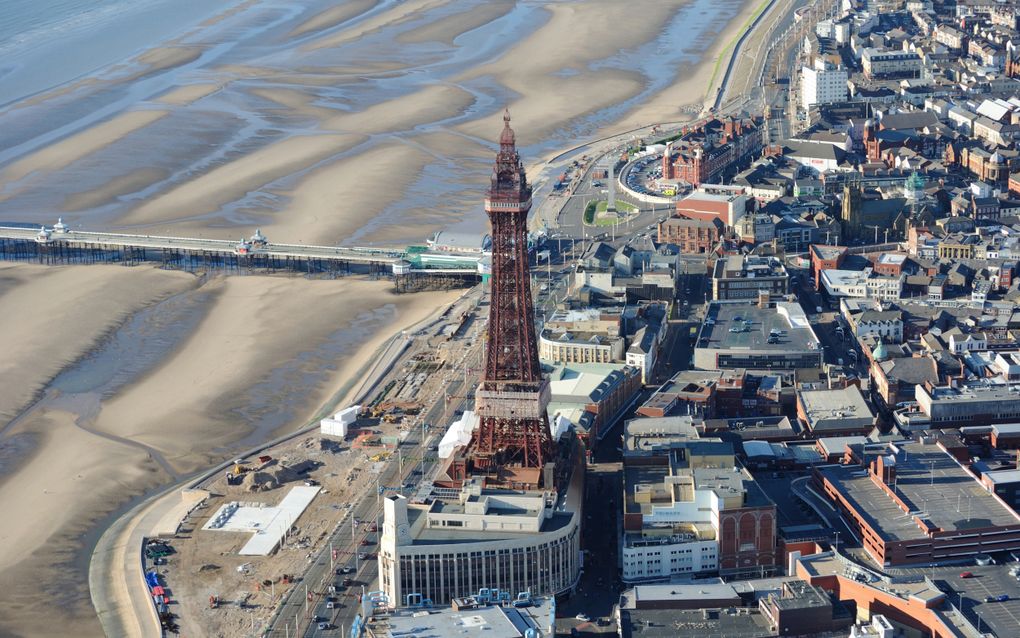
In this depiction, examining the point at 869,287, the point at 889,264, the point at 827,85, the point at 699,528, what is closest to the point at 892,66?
the point at 827,85

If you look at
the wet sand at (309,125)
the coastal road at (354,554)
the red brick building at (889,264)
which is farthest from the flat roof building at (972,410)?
the wet sand at (309,125)

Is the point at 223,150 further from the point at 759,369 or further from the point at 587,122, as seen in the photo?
the point at 759,369

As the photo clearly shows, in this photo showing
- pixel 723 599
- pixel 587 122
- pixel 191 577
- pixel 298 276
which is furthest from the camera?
pixel 587 122

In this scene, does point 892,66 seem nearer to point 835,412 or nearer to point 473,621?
point 835,412

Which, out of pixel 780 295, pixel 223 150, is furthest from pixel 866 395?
pixel 223 150

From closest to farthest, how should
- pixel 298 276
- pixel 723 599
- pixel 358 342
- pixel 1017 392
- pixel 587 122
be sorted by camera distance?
pixel 723 599 < pixel 1017 392 < pixel 358 342 < pixel 298 276 < pixel 587 122

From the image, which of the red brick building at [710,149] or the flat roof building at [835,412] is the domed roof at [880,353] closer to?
the flat roof building at [835,412]

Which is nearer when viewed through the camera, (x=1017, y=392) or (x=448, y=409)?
(x=1017, y=392)
